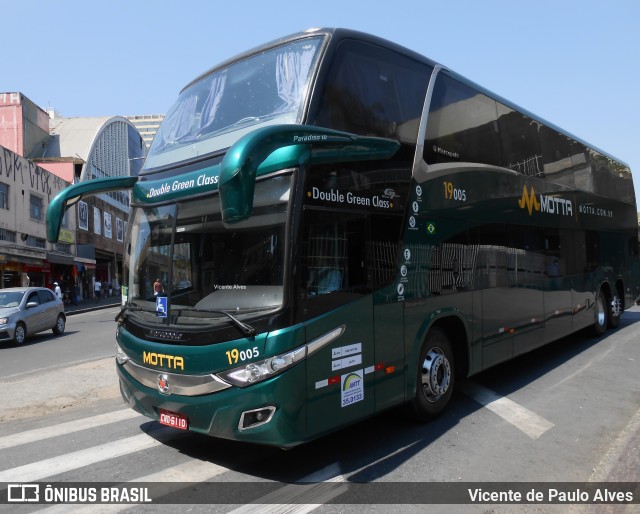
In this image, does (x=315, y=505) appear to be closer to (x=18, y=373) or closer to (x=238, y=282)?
(x=238, y=282)

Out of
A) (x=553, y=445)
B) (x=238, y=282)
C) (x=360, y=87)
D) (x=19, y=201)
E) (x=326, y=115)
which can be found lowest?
(x=553, y=445)

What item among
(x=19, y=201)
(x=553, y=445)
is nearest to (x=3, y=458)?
(x=553, y=445)

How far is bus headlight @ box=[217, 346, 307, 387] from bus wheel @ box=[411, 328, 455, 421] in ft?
6.52

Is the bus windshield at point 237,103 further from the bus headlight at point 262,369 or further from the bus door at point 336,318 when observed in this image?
the bus headlight at point 262,369

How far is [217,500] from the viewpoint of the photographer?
3.92 metres

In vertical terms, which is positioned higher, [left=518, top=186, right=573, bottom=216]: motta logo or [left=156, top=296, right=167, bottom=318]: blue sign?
[left=518, top=186, right=573, bottom=216]: motta logo

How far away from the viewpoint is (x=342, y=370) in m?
4.41

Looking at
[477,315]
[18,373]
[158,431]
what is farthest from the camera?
[18,373]

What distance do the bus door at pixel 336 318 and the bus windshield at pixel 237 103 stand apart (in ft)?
3.46

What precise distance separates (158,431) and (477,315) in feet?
13.5

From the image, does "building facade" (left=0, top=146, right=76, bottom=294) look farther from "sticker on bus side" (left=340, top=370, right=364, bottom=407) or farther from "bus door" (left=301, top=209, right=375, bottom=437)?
"sticker on bus side" (left=340, top=370, right=364, bottom=407)

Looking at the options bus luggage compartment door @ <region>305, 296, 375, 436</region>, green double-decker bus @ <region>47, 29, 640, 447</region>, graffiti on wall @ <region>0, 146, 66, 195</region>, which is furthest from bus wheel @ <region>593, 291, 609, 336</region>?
graffiti on wall @ <region>0, 146, 66, 195</region>

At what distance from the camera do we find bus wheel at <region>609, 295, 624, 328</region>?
468 inches

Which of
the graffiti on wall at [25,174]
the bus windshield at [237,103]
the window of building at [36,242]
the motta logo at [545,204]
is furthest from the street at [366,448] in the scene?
the window of building at [36,242]
